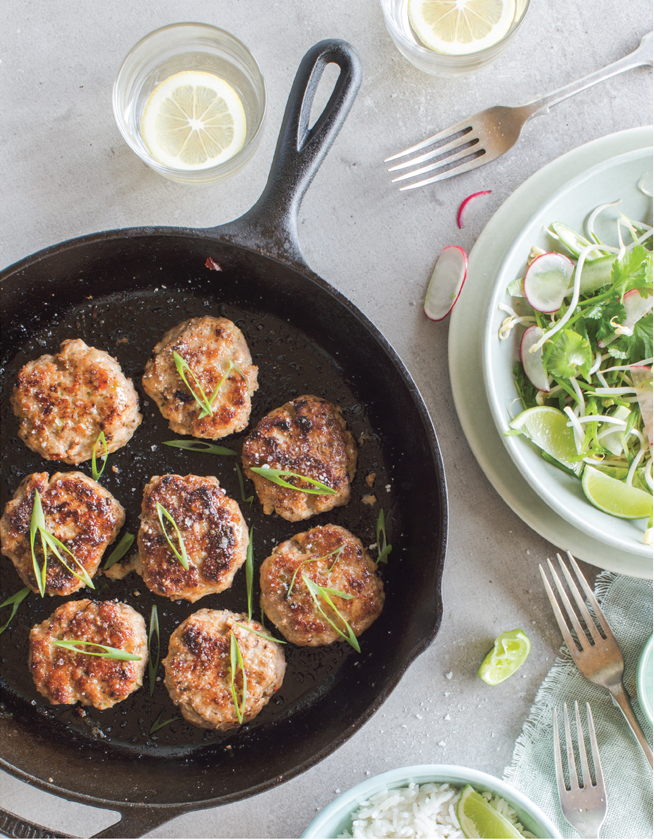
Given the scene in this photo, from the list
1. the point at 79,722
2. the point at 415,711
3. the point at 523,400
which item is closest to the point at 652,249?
the point at 523,400

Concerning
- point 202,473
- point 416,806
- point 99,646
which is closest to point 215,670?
point 99,646

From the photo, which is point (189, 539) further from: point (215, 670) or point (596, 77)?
point (596, 77)

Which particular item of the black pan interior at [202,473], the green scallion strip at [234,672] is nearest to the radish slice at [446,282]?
the black pan interior at [202,473]

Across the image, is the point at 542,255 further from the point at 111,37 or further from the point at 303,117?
the point at 111,37

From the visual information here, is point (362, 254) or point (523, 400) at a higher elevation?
point (362, 254)

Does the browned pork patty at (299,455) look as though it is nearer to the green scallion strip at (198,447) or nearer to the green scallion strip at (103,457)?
the green scallion strip at (198,447)

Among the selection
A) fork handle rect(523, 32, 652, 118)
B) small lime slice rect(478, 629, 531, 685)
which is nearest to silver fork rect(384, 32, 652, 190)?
fork handle rect(523, 32, 652, 118)
